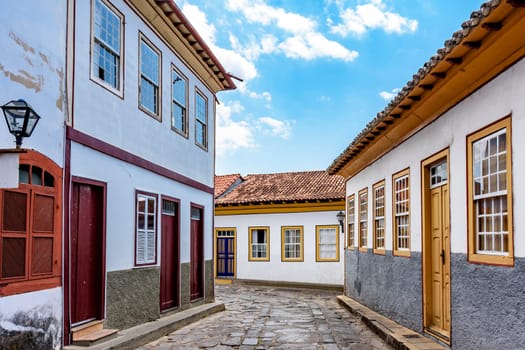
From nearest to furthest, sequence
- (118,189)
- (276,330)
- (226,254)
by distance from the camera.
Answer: (118,189) → (276,330) → (226,254)

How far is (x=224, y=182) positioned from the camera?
1035 inches

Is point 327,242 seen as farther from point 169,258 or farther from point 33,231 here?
point 33,231

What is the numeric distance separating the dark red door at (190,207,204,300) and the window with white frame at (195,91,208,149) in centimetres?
161

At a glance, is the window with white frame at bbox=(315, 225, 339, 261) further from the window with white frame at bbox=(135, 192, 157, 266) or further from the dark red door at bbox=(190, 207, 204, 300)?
the window with white frame at bbox=(135, 192, 157, 266)

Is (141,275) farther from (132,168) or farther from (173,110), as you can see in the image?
(173,110)

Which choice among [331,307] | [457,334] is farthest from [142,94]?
[331,307]

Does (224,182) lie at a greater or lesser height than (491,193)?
greater

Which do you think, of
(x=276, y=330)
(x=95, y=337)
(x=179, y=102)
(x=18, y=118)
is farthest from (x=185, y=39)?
(x=18, y=118)

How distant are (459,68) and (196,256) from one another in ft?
27.8

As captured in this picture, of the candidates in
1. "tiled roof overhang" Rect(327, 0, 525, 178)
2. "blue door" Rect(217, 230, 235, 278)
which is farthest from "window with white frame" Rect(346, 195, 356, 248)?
"blue door" Rect(217, 230, 235, 278)

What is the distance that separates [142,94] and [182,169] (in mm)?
2580

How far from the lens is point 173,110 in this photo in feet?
37.8

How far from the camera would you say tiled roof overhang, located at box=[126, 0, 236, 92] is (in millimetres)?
9781

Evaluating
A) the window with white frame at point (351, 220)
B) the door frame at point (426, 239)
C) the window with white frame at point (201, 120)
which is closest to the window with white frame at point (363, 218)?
the window with white frame at point (351, 220)
